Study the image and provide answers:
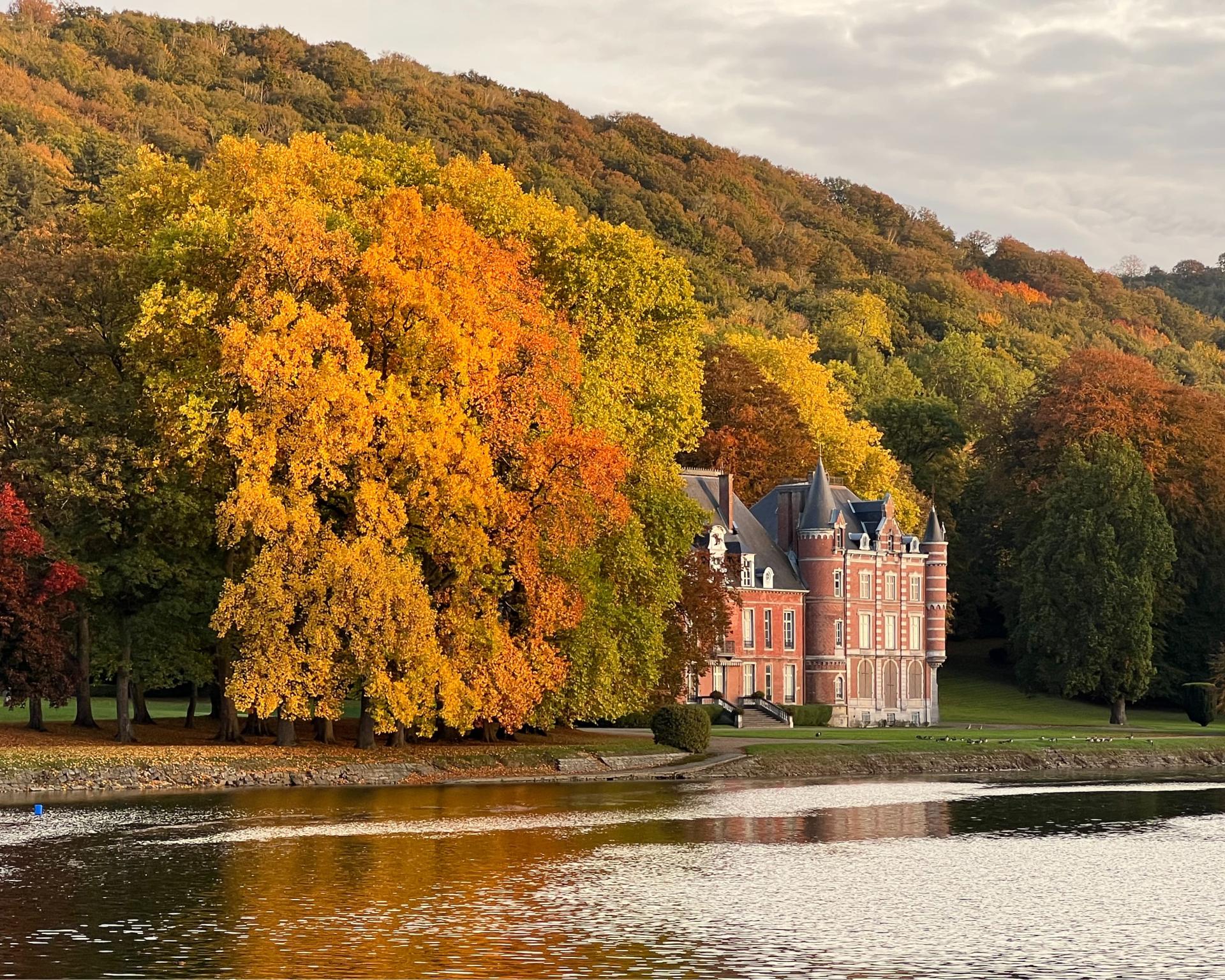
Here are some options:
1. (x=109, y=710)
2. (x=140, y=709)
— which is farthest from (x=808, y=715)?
(x=140, y=709)

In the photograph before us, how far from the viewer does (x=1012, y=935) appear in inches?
856

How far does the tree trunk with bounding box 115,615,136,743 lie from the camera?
49.3 metres

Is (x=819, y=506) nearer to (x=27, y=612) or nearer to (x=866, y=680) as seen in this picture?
(x=866, y=680)

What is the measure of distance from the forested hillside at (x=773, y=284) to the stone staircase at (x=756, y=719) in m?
12.6

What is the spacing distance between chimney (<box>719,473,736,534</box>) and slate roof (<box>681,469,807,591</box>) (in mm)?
105

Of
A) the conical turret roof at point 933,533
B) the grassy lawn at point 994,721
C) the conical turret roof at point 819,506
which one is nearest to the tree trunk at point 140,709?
the grassy lawn at point 994,721

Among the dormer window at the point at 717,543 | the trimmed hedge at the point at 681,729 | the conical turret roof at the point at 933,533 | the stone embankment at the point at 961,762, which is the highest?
the conical turret roof at the point at 933,533

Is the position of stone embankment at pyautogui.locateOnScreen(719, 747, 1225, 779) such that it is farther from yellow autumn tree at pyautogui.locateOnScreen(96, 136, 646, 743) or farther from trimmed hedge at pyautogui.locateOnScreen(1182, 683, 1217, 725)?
trimmed hedge at pyautogui.locateOnScreen(1182, 683, 1217, 725)

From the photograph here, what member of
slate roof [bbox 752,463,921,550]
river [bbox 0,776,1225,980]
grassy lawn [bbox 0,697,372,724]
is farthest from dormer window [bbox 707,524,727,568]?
river [bbox 0,776,1225,980]

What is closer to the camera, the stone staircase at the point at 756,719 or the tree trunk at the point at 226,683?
the tree trunk at the point at 226,683

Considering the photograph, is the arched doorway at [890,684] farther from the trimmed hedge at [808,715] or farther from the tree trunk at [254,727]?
the tree trunk at [254,727]

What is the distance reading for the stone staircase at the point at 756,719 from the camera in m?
76.7

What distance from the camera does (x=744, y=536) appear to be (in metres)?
81.4

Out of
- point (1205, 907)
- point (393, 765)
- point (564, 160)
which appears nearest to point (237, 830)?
point (393, 765)
